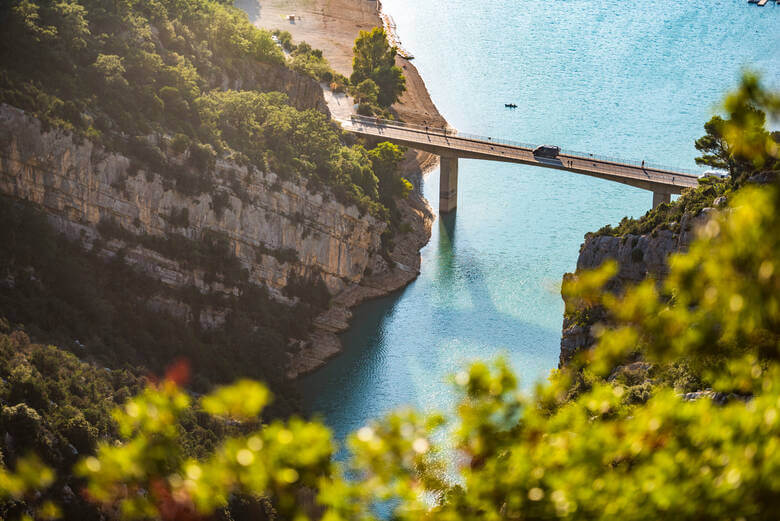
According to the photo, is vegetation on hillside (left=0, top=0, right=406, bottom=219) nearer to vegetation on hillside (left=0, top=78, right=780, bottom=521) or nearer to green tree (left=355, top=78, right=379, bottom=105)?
green tree (left=355, top=78, right=379, bottom=105)

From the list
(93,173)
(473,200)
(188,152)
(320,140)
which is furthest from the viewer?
(473,200)

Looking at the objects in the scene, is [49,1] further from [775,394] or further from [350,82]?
[775,394]

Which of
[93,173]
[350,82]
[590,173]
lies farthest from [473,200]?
[93,173]

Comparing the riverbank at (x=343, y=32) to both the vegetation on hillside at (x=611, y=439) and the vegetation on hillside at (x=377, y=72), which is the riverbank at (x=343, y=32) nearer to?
the vegetation on hillside at (x=377, y=72)

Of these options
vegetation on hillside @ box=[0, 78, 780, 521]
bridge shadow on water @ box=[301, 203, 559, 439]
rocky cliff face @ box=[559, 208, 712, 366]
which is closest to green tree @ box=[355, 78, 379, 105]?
bridge shadow on water @ box=[301, 203, 559, 439]

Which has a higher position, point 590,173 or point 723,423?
point 723,423

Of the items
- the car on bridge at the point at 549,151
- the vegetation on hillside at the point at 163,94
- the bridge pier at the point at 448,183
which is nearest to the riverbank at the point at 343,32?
the bridge pier at the point at 448,183
